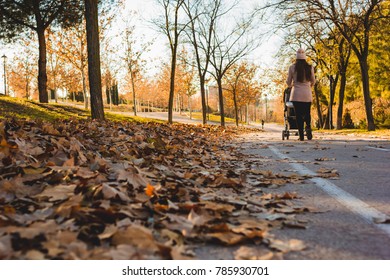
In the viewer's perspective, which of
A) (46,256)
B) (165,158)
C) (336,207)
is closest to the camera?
(46,256)

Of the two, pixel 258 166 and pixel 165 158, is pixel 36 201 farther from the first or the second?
pixel 258 166

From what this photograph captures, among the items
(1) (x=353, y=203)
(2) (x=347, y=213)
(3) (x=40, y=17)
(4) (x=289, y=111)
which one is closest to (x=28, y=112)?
(4) (x=289, y=111)

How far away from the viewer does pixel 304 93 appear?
33.3 feet

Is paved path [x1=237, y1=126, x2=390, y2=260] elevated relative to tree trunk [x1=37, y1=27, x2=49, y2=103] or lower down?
lower down

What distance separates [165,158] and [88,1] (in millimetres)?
8334

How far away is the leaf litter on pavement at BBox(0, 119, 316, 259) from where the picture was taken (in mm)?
1928

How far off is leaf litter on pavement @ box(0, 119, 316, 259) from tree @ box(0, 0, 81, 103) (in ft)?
68.6

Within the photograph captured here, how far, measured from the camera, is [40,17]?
23.2 meters

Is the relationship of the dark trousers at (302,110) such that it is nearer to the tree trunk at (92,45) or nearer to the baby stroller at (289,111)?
the baby stroller at (289,111)

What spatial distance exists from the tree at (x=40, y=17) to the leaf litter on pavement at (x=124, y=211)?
20915 mm

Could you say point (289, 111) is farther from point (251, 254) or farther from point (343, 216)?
point (251, 254)

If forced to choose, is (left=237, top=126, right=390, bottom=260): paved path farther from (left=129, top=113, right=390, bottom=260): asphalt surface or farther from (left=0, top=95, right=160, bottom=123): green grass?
(left=0, top=95, right=160, bottom=123): green grass

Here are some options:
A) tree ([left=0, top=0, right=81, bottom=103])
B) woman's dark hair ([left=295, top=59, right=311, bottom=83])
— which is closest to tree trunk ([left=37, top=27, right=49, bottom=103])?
tree ([left=0, top=0, right=81, bottom=103])
